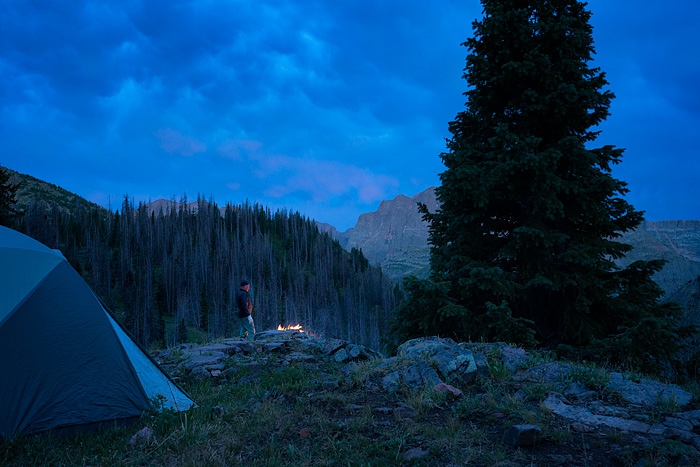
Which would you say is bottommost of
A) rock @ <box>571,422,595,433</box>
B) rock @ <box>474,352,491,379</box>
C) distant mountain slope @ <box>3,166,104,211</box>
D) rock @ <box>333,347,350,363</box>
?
rock @ <box>333,347,350,363</box>

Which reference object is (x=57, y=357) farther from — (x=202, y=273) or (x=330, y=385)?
(x=202, y=273)

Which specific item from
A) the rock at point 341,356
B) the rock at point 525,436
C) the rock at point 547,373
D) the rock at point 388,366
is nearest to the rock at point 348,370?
the rock at point 388,366

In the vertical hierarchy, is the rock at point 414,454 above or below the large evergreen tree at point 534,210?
below

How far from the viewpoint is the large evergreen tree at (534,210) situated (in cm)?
837

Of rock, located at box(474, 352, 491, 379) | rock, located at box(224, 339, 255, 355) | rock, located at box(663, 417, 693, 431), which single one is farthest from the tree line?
rock, located at box(663, 417, 693, 431)

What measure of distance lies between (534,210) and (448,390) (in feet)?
18.0

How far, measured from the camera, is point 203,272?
216 feet

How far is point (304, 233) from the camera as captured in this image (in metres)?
102

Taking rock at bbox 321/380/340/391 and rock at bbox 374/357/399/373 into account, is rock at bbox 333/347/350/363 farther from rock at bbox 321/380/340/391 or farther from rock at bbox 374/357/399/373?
rock at bbox 321/380/340/391

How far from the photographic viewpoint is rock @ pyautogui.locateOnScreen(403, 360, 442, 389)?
6078 millimetres

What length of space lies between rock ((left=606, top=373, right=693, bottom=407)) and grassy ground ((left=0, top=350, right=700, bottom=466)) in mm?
1052

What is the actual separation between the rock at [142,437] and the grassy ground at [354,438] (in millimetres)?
45

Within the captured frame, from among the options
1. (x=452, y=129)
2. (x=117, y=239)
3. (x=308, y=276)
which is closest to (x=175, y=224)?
(x=117, y=239)

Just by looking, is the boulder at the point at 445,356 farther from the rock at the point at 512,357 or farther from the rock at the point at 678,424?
the rock at the point at 678,424
